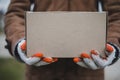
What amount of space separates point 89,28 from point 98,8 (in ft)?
0.97

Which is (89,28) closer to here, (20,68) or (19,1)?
(19,1)

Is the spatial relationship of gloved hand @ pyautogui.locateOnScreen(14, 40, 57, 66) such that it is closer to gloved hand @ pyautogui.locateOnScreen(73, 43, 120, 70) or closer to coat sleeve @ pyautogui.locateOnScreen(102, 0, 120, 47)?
gloved hand @ pyautogui.locateOnScreen(73, 43, 120, 70)

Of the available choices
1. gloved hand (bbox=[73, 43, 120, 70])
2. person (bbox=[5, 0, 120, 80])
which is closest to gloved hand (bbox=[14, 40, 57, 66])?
person (bbox=[5, 0, 120, 80])

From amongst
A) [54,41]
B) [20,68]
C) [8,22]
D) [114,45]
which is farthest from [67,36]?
[20,68]

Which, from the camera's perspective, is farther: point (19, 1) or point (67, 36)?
point (19, 1)

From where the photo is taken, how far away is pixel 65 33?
7.97 feet

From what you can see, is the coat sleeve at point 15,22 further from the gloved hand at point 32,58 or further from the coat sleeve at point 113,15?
the coat sleeve at point 113,15

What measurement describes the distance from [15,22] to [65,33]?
356mm

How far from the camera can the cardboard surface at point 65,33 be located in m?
2.43

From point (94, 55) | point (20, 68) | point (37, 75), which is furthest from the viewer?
point (20, 68)

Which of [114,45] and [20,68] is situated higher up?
[114,45]

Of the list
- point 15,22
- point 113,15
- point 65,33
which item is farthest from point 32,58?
point 113,15

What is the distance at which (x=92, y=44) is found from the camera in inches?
96.9

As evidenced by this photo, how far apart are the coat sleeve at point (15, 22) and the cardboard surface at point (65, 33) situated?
0.56ft
